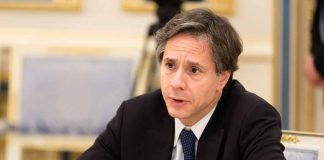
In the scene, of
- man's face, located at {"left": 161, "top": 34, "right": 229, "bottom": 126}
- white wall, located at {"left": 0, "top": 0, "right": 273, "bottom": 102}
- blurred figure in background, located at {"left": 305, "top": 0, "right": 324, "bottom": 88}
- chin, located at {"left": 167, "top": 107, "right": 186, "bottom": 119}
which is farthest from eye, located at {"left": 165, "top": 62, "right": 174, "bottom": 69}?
white wall, located at {"left": 0, "top": 0, "right": 273, "bottom": 102}

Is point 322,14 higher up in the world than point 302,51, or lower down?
higher up

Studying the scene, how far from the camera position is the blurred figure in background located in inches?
77.6

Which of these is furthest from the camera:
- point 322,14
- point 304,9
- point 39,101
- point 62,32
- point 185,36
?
point 62,32

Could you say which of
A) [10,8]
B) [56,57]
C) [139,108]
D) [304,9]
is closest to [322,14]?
[139,108]

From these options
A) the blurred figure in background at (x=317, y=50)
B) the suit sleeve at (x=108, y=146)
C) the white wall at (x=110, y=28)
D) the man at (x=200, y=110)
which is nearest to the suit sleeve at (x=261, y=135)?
the man at (x=200, y=110)

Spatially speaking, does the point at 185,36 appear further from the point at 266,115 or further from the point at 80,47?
the point at 80,47

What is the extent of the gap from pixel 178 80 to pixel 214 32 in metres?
0.20

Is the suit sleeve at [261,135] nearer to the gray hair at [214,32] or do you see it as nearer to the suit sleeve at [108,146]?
the gray hair at [214,32]

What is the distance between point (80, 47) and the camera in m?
4.68

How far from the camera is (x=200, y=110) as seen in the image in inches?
90.6

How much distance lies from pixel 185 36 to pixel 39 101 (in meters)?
2.56

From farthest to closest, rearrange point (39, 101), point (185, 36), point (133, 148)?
point (39, 101) < point (133, 148) < point (185, 36)

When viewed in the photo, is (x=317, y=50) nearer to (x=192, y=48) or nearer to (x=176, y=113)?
(x=192, y=48)

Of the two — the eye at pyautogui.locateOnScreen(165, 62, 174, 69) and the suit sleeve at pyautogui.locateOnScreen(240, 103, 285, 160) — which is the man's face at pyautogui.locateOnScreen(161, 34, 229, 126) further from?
the suit sleeve at pyautogui.locateOnScreen(240, 103, 285, 160)
